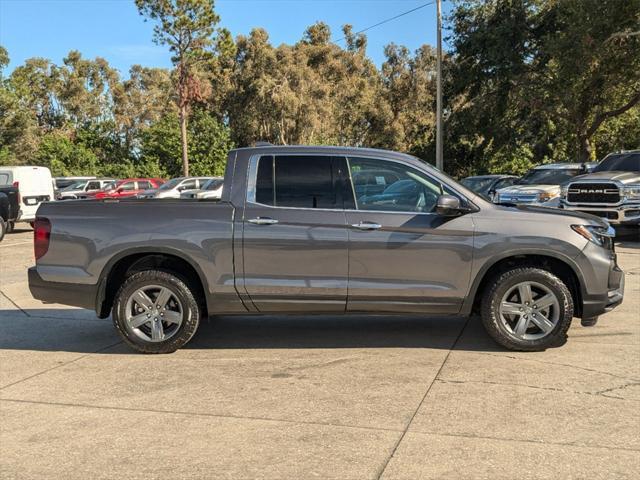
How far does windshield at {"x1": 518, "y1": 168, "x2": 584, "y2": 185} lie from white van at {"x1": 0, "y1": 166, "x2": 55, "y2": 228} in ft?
46.9

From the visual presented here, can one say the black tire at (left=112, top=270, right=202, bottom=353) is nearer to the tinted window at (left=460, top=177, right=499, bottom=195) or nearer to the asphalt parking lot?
the asphalt parking lot

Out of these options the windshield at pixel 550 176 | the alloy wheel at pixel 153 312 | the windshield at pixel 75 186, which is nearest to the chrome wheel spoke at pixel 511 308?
the alloy wheel at pixel 153 312

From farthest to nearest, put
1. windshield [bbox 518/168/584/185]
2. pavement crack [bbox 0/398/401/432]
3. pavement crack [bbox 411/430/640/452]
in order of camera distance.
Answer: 1. windshield [bbox 518/168/584/185]
2. pavement crack [bbox 0/398/401/432]
3. pavement crack [bbox 411/430/640/452]

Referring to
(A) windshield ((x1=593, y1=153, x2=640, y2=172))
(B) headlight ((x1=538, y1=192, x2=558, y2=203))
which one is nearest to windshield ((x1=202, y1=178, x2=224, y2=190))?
(B) headlight ((x1=538, y1=192, x2=558, y2=203))

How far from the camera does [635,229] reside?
46.9ft

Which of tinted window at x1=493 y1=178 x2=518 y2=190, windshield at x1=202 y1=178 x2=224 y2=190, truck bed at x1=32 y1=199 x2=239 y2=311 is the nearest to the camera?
truck bed at x1=32 y1=199 x2=239 y2=311

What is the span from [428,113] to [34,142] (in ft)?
92.1

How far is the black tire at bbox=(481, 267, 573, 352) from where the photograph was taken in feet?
18.2

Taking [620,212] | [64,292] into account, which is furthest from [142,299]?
[620,212]

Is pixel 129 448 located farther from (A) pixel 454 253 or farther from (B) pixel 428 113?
(B) pixel 428 113

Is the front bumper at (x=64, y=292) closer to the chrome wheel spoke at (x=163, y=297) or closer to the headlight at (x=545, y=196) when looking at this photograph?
the chrome wheel spoke at (x=163, y=297)

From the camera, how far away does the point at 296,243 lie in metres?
5.55

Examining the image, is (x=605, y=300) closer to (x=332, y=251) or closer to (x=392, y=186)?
(x=392, y=186)

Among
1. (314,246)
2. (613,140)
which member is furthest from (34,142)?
(314,246)
